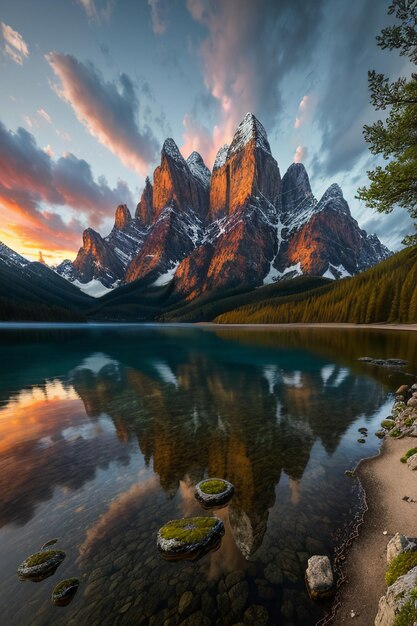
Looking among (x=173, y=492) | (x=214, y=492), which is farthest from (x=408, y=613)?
(x=173, y=492)

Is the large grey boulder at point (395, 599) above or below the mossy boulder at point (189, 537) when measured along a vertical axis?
above

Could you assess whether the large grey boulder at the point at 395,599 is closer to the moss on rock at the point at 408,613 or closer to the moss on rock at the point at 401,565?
the moss on rock at the point at 408,613

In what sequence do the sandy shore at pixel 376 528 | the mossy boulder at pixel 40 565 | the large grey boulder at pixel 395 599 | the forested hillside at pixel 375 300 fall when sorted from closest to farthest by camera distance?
the large grey boulder at pixel 395 599 < the sandy shore at pixel 376 528 < the mossy boulder at pixel 40 565 < the forested hillside at pixel 375 300

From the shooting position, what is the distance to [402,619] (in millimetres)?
4555

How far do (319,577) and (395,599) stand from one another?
2.70 m

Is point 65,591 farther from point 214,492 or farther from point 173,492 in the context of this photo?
point 214,492

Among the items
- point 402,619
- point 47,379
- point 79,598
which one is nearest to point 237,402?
point 79,598

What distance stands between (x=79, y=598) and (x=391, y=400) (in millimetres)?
26596

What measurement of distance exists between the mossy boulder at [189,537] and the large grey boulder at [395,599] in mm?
4918

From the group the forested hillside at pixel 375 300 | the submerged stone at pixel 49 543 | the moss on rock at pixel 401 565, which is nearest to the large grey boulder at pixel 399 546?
the moss on rock at pixel 401 565

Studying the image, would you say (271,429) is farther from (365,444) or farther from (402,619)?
(402,619)

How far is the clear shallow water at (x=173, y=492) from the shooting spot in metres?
7.06

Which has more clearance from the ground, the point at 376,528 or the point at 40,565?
the point at 376,528

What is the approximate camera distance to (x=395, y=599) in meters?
4.97
